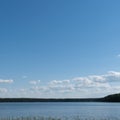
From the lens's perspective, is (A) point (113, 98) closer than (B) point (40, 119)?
No

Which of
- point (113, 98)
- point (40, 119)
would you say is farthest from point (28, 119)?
point (113, 98)

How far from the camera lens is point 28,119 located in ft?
124

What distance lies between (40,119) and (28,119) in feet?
5.61

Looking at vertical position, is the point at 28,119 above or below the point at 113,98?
below

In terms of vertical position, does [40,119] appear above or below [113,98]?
below

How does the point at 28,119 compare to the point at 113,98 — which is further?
the point at 113,98

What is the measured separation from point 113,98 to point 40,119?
520 ft

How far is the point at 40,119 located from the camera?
3884 centimetres

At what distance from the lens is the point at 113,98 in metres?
193

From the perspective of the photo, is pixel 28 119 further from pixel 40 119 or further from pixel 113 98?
pixel 113 98
